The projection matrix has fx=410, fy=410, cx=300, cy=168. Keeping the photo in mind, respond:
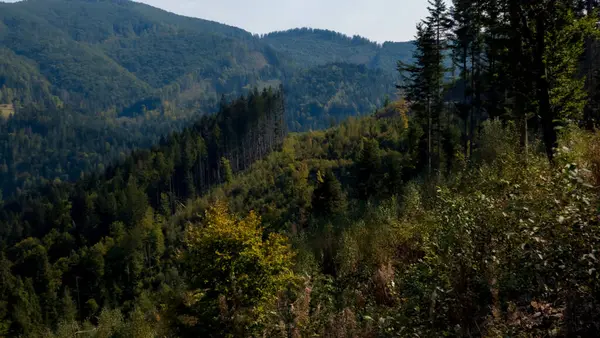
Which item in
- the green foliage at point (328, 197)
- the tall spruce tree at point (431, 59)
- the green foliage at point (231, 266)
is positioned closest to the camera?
the green foliage at point (231, 266)

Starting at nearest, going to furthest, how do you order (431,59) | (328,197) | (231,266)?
(231,266)
(431,59)
(328,197)

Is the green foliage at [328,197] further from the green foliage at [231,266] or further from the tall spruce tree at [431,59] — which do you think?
the green foliage at [231,266]

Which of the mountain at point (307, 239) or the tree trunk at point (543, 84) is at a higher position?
the tree trunk at point (543, 84)

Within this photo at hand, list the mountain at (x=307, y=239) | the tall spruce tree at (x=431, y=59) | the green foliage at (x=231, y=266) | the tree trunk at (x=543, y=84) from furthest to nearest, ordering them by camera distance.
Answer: the tall spruce tree at (x=431, y=59) < the green foliage at (x=231, y=266) < the tree trunk at (x=543, y=84) < the mountain at (x=307, y=239)

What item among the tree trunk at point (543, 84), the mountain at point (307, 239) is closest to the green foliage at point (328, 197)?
the mountain at point (307, 239)

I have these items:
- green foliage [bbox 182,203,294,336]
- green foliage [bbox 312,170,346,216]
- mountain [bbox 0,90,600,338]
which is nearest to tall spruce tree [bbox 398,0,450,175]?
mountain [bbox 0,90,600,338]

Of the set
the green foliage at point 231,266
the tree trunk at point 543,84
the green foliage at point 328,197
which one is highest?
the tree trunk at point 543,84

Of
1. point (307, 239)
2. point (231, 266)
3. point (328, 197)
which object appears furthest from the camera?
point (328, 197)

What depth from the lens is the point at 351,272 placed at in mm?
10320

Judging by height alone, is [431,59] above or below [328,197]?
above

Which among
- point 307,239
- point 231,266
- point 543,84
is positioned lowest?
point 231,266

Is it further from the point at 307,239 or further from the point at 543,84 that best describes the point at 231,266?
the point at 543,84

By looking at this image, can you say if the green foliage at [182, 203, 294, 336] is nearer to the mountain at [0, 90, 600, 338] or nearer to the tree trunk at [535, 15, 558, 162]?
the mountain at [0, 90, 600, 338]

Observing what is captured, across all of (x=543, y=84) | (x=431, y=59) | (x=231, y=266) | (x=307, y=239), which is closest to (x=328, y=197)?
(x=431, y=59)
